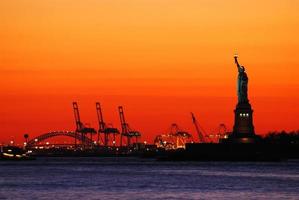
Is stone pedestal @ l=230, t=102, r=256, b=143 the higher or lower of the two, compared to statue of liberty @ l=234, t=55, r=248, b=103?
lower

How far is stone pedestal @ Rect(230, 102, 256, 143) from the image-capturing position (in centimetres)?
17375

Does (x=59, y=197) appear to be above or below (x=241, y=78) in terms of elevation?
below

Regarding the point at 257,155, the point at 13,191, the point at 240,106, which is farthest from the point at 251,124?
the point at 13,191

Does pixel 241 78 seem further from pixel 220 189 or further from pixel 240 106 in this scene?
pixel 220 189

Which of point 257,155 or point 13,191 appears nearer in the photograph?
point 13,191

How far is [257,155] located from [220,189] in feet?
348

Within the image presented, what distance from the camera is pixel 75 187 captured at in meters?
90.1

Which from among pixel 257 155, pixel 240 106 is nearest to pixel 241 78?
pixel 240 106

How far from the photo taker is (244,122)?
174m

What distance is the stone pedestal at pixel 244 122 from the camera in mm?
173750

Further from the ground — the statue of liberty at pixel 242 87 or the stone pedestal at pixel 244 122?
the statue of liberty at pixel 242 87

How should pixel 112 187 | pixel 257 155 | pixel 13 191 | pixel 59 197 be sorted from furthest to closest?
1. pixel 257 155
2. pixel 112 187
3. pixel 13 191
4. pixel 59 197

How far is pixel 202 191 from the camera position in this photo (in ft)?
282

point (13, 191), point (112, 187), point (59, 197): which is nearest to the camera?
point (59, 197)
